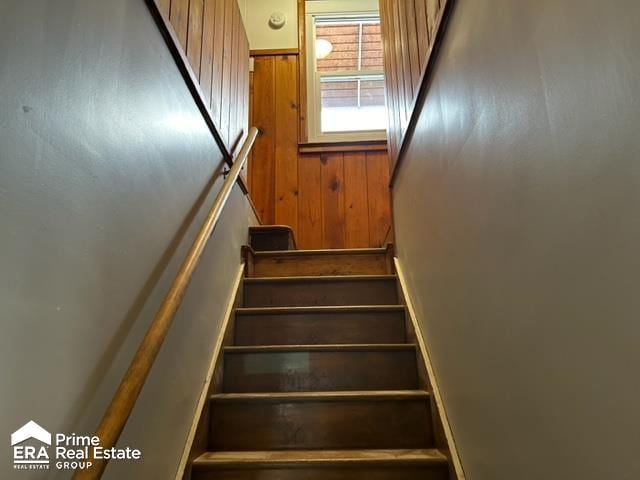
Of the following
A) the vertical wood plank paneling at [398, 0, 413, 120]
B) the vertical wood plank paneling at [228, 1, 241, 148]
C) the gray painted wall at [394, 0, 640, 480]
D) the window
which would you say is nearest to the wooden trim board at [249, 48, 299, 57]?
the window

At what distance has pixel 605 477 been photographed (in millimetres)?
616

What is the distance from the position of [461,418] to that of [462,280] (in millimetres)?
426

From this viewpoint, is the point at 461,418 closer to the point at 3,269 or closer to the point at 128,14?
the point at 3,269

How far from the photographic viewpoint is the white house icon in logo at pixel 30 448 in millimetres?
670

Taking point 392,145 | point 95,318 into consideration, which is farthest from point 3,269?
point 392,145

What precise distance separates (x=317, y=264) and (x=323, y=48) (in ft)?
7.55

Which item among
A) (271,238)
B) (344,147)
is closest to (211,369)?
(271,238)

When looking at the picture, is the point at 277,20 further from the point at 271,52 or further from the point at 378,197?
the point at 378,197

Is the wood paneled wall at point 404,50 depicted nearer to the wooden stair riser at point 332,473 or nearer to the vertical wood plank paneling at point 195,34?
the vertical wood plank paneling at point 195,34

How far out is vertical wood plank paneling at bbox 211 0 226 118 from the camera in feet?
6.60

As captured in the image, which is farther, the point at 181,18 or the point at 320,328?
the point at 320,328

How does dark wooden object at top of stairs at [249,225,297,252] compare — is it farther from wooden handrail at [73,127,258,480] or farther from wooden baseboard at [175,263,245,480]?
wooden handrail at [73,127,258,480]

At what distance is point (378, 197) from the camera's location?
3613mm

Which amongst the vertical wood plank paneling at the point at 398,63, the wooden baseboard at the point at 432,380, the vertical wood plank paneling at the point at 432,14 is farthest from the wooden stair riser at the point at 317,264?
the vertical wood plank paneling at the point at 432,14
